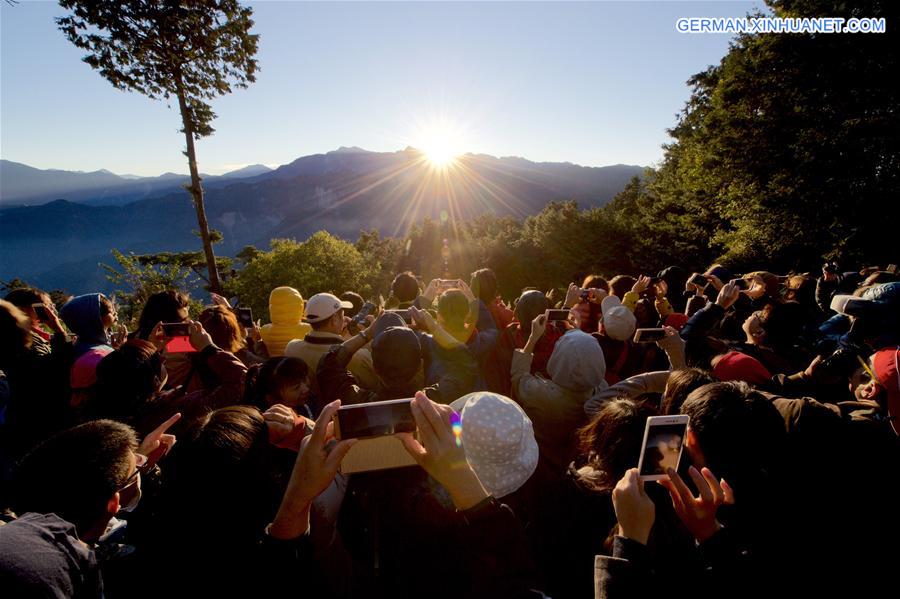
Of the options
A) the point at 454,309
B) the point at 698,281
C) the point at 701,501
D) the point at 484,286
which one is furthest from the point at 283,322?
the point at 698,281

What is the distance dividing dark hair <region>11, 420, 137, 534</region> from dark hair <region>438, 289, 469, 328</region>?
2.66 m

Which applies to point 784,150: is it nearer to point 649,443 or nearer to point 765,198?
point 765,198

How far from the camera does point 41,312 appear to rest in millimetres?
4363

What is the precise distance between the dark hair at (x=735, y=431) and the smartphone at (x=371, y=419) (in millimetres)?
1443

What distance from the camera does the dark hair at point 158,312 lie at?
410cm

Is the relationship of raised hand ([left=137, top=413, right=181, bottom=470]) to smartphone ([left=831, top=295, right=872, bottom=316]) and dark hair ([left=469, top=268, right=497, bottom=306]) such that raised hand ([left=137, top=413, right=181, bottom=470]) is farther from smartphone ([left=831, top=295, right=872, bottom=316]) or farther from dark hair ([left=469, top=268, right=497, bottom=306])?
smartphone ([left=831, top=295, right=872, bottom=316])

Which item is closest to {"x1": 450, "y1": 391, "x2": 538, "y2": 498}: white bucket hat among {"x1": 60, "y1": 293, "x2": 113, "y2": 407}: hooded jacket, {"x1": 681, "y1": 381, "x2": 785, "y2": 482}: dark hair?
{"x1": 681, "y1": 381, "x2": 785, "y2": 482}: dark hair

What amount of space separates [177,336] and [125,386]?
1.35 m

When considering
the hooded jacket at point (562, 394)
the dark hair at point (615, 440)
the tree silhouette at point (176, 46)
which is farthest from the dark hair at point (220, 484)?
the tree silhouette at point (176, 46)

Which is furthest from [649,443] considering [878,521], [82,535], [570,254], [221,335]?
[570,254]

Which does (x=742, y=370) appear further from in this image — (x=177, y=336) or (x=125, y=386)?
(x=177, y=336)

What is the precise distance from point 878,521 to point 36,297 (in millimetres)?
7190

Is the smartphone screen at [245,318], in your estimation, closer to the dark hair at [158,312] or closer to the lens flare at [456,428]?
the dark hair at [158,312]

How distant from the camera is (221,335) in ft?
13.3
